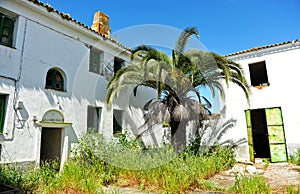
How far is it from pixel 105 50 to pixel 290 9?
8404 mm

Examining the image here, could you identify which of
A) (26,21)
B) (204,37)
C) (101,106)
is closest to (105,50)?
(101,106)

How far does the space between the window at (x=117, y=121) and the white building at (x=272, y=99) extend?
6.18m

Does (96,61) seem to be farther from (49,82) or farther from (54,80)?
(49,82)

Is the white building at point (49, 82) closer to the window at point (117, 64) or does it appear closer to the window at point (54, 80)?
the window at point (54, 80)

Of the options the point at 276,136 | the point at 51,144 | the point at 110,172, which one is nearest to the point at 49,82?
the point at 51,144

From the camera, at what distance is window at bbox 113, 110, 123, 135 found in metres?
11.6

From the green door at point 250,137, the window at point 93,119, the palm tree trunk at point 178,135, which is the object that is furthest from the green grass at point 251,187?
the window at point 93,119

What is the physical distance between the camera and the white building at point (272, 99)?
1087 centimetres

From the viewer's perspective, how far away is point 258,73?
13.0 meters

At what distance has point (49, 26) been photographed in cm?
898

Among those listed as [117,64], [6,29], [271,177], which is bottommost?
[271,177]

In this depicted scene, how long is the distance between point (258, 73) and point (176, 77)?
6216 mm

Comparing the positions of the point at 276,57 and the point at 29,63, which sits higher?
the point at 276,57

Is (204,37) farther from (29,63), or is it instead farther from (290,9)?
(29,63)
